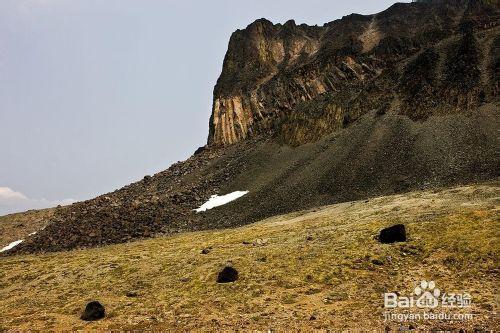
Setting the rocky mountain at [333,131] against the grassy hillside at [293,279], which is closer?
the grassy hillside at [293,279]

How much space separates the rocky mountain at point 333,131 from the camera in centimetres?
5988

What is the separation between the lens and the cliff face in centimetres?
7629

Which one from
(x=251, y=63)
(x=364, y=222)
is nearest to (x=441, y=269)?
(x=364, y=222)

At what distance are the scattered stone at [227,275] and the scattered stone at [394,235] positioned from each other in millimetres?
10853

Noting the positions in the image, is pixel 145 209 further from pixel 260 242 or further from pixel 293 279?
pixel 293 279

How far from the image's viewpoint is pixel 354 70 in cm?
10575

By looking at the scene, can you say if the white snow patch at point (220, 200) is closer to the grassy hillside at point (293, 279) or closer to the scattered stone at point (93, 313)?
the grassy hillside at point (293, 279)

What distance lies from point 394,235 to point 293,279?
27.3 ft

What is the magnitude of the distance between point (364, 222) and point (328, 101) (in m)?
60.4

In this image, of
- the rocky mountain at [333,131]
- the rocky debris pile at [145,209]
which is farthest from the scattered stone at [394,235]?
the rocky debris pile at [145,209]

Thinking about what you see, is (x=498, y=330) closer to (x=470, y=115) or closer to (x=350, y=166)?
(x=350, y=166)

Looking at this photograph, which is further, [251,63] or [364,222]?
[251,63]

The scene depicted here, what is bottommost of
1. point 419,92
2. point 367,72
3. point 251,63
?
point 419,92

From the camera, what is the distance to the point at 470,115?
65188 mm
